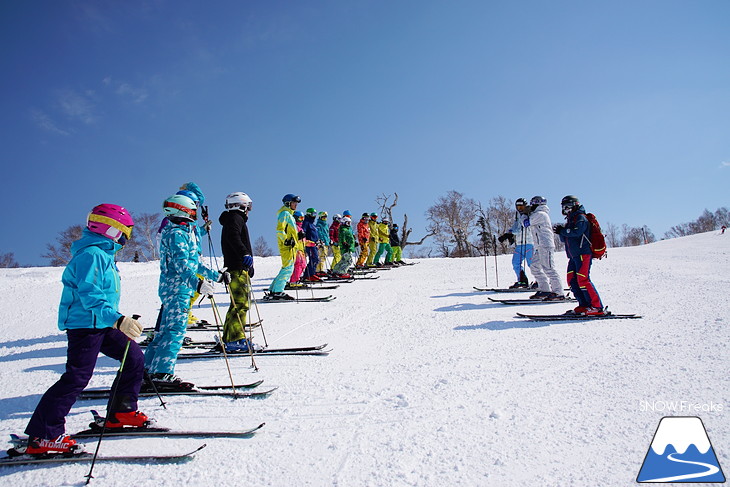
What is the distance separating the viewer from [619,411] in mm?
2783

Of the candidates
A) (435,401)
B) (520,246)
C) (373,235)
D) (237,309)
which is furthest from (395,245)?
(435,401)

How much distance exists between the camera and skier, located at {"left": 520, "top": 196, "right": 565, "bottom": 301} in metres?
8.21

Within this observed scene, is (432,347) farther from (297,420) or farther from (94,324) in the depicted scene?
(94,324)

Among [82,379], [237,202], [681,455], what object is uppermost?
[237,202]

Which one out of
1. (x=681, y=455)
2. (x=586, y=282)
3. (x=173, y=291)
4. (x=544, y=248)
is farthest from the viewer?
(x=544, y=248)

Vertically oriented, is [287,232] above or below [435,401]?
above

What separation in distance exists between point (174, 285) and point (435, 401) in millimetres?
2996

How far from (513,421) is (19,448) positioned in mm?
3432

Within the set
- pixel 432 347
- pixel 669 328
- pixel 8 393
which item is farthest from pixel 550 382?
pixel 8 393

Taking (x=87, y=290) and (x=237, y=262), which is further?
(x=237, y=262)

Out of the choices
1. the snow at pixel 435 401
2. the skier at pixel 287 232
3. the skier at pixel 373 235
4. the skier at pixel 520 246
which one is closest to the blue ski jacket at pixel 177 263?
the snow at pixel 435 401

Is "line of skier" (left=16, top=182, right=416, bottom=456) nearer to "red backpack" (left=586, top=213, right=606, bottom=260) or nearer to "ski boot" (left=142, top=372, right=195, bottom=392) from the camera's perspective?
"ski boot" (left=142, top=372, right=195, bottom=392)

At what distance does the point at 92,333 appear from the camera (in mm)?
2738

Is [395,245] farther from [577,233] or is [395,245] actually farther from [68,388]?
[68,388]
